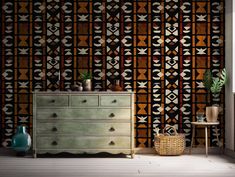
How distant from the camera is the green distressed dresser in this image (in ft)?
23.8

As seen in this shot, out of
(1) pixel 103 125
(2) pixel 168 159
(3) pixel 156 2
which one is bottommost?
(2) pixel 168 159

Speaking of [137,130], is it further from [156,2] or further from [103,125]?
[156,2]

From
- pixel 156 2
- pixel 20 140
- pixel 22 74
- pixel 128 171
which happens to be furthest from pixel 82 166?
Result: pixel 156 2

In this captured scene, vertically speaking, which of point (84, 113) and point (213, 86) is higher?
point (213, 86)

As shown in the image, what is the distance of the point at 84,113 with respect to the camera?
287 inches

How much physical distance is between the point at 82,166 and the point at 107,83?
1895 mm

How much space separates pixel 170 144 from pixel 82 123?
142 cm

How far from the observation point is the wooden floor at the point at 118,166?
19.0 feet

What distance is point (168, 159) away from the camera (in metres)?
7.23

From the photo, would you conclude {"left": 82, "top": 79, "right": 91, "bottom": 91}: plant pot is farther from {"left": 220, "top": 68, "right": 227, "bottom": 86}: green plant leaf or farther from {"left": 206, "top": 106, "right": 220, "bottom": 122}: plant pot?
{"left": 220, "top": 68, "right": 227, "bottom": 86}: green plant leaf

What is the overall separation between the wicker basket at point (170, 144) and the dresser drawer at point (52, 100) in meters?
1.58

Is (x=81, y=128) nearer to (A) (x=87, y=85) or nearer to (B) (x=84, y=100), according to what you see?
(B) (x=84, y=100)

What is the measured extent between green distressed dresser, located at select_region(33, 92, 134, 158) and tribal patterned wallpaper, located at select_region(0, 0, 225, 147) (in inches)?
27.2

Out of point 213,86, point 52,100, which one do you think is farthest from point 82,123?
point 213,86
